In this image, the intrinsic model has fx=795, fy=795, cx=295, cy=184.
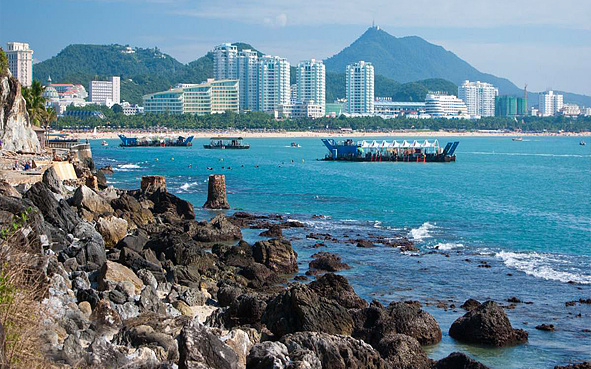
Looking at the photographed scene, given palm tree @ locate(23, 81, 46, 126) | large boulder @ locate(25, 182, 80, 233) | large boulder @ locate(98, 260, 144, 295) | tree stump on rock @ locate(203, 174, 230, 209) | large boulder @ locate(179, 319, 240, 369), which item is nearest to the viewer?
large boulder @ locate(179, 319, 240, 369)

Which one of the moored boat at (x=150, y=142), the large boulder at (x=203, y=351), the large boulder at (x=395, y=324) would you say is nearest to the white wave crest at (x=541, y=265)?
the large boulder at (x=395, y=324)

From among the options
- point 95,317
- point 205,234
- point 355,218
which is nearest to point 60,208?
point 205,234

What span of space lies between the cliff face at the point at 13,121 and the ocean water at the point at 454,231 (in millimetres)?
7631

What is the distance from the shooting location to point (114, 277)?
58.6ft

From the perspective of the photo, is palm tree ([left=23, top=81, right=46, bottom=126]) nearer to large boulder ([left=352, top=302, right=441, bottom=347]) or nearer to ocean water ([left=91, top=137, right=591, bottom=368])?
ocean water ([left=91, top=137, right=591, bottom=368])

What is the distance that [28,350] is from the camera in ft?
30.1

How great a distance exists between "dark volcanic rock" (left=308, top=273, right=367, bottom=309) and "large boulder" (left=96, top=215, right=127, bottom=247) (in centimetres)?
891

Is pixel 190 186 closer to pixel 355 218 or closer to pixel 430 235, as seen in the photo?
pixel 355 218

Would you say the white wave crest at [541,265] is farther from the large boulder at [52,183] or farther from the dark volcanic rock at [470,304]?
the large boulder at [52,183]

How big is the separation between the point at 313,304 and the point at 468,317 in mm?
4352

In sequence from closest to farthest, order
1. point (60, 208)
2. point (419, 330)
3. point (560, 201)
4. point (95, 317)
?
point (95, 317) → point (419, 330) → point (60, 208) → point (560, 201)

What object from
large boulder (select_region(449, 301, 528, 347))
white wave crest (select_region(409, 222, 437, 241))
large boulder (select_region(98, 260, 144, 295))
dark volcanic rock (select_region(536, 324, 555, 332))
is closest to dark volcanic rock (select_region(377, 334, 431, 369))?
large boulder (select_region(449, 301, 528, 347))

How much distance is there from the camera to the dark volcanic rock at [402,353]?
14.6 m

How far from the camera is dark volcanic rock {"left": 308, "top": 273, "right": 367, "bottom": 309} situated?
729 inches
